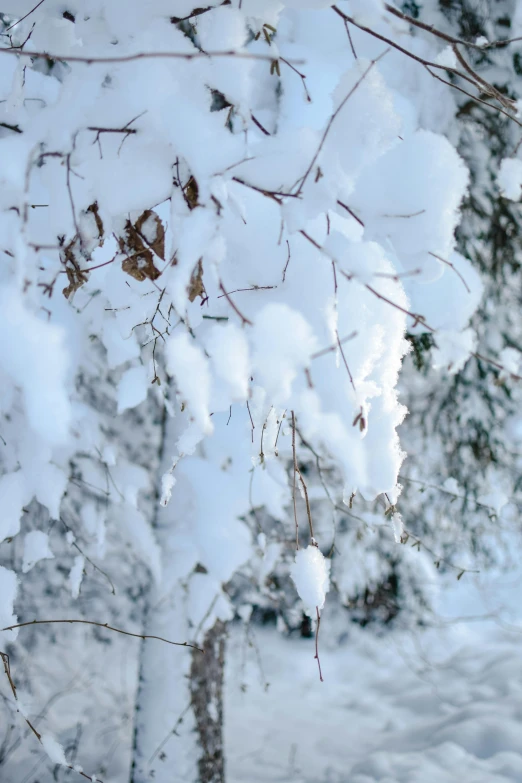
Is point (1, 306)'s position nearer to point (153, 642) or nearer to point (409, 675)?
point (153, 642)

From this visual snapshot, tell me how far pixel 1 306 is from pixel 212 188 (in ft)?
1.01

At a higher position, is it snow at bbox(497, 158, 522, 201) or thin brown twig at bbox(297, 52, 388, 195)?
snow at bbox(497, 158, 522, 201)

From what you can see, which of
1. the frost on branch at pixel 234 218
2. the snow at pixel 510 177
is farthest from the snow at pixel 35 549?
the snow at pixel 510 177

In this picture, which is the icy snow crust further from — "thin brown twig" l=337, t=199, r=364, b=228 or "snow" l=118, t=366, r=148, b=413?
"snow" l=118, t=366, r=148, b=413

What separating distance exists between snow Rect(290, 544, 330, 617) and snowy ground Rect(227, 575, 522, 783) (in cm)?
169

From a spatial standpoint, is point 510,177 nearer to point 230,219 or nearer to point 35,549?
point 230,219

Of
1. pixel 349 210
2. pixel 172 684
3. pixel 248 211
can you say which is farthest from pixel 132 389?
pixel 172 684

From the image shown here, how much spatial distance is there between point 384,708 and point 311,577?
12.2 ft

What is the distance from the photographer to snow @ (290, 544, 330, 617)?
0.95 meters

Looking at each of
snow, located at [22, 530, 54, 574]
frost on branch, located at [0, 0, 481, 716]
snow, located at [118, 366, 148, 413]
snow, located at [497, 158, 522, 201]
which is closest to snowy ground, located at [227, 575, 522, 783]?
snow, located at [22, 530, 54, 574]

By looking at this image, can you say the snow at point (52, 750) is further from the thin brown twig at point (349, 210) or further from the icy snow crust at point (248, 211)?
the thin brown twig at point (349, 210)

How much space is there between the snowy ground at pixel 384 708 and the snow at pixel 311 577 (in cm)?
169

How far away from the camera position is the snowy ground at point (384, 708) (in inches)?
119

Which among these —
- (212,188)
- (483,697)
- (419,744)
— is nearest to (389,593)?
(483,697)
